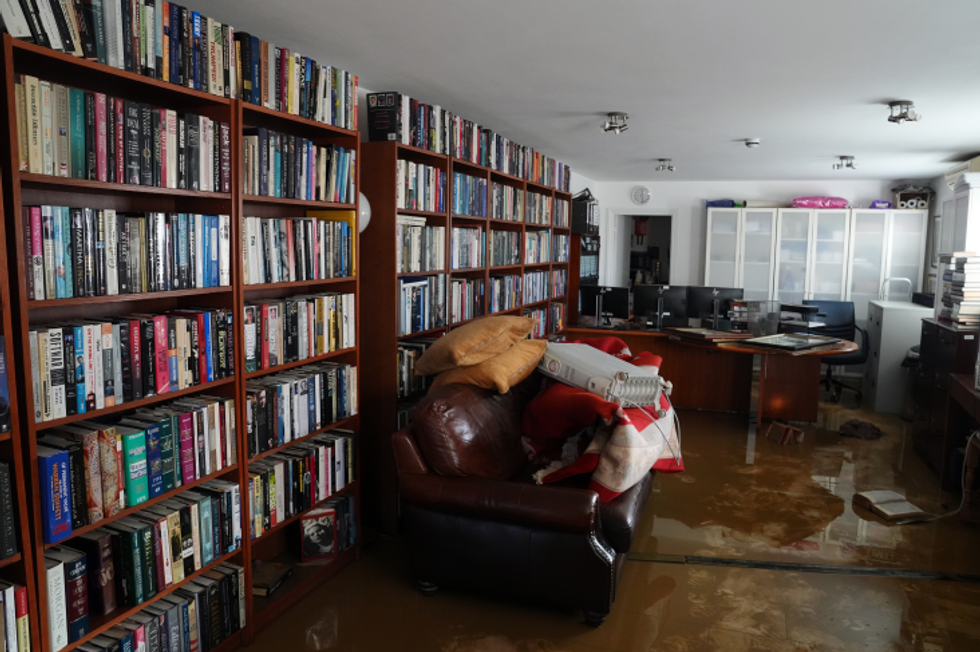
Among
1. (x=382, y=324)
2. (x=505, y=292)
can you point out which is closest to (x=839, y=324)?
(x=505, y=292)

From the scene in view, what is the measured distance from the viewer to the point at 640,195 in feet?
30.5

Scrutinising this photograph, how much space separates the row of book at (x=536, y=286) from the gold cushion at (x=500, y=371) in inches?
90.7

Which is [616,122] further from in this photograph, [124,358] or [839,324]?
[839,324]

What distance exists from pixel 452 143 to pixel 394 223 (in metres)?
0.92

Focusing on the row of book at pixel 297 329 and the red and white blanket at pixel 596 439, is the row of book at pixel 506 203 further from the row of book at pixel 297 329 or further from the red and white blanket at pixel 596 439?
the row of book at pixel 297 329

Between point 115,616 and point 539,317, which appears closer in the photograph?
point 115,616

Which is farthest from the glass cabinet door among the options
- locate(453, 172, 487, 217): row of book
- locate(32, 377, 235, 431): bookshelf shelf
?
locate(32, 377, 235, 431): bookshelf shelf

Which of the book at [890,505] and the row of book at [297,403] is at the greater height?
the row of book at [297,403]

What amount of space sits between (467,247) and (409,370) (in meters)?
1.12

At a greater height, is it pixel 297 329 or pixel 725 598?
pixel 297 329

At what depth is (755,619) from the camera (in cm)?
286

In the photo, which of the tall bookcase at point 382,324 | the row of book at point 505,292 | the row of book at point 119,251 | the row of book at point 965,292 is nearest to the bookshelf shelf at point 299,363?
the tall bookcase at point 382,324

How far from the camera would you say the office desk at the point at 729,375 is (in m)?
5.81

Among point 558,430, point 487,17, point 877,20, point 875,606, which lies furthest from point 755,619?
point 487,17
